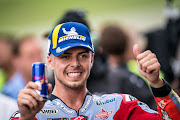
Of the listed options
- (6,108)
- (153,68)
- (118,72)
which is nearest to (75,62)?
(153,68)

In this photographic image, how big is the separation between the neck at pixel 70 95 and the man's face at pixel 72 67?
0.06m

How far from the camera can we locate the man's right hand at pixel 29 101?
125 cm

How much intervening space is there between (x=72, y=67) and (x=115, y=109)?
37 centimetres

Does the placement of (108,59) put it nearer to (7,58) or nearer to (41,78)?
(7,58)

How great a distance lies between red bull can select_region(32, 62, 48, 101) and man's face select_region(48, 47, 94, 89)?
0.12 metres

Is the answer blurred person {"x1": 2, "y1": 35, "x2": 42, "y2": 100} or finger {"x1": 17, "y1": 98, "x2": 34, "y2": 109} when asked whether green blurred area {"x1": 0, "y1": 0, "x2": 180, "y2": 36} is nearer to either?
blurred person {"x1": 2, "y1": 35, "x2": 42, "y2": 100}

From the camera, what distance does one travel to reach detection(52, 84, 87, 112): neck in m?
1.54

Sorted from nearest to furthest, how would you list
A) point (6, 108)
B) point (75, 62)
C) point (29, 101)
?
1. point (29, 101)
2. point (75, 62)
3. point (6, 108)

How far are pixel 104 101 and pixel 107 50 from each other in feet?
3.14

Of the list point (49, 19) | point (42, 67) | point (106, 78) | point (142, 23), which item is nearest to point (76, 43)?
point (42, 67)

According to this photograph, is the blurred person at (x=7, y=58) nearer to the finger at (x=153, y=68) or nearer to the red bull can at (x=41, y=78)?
the red bull can at (x=41, y=78)

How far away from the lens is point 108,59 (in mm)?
2738

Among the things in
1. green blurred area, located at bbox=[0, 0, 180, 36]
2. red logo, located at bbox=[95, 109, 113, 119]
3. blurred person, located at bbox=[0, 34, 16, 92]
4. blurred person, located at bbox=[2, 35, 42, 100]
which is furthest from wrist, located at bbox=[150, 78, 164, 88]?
green blurred area, located at bbox=[0, 0, 180, 36]

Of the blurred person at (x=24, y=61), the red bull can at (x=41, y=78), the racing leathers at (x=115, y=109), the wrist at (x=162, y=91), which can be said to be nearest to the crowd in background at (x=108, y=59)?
the blurred person at (x=24, y=61)
